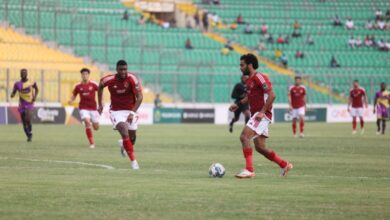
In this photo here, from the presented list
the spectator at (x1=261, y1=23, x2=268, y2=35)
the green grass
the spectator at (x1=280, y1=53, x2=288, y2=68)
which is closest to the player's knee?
the green grass

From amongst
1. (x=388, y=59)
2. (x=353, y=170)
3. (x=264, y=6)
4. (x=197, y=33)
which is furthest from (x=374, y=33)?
(x=353, y=170)

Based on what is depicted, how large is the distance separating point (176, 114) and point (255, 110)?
40.4 meters

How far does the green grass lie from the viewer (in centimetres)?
1261

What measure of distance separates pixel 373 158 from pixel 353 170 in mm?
5183

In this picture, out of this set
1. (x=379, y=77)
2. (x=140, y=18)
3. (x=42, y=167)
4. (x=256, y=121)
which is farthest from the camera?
(x=140, y=18)

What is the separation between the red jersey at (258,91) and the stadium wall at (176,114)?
3386 cm

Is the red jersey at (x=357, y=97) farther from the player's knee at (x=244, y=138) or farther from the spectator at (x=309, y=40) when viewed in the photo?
the player's knee at (x=244, y=138)

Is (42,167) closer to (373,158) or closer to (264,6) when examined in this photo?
(373,158)

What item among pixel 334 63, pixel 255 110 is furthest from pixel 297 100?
pixel 334 63

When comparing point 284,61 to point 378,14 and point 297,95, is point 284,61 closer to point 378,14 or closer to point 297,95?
point 378,14

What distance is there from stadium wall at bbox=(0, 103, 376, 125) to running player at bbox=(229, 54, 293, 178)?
111ft

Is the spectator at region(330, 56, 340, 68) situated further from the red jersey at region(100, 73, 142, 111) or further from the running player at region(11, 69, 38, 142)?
the red jersey at region(100, 73, 142, 111)

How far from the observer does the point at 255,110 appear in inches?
736

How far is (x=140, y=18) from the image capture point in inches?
2763
